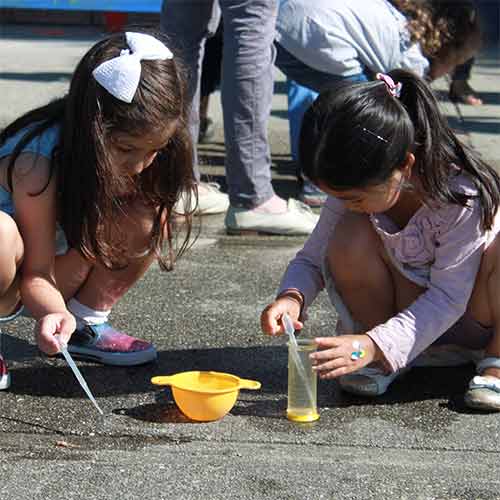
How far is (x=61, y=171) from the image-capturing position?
2.63 meters

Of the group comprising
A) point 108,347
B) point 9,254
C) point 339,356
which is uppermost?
point 9,254

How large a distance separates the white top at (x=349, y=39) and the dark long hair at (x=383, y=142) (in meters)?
1.76

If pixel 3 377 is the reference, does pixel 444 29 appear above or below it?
above

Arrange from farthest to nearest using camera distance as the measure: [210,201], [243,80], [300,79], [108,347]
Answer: [300,79] < [210,201] < [243,80] < [108,347]

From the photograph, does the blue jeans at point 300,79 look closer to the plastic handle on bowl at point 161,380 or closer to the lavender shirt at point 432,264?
the lavender shirt at point 432,264

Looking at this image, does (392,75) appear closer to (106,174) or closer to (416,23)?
(106,174)

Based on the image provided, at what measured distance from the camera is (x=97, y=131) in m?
2.54

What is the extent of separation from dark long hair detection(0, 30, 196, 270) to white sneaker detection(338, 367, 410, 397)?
1.87 ft

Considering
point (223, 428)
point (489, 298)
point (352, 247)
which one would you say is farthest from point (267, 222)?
point (223, 428)

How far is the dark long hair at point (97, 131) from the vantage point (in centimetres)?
255

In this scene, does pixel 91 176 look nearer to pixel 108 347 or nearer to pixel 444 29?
pixel 108 347

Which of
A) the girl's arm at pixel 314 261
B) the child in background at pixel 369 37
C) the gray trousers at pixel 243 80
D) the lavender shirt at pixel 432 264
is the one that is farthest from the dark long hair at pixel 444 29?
the lavender shirt at pixel 432 264

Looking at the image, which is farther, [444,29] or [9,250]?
[444,29]

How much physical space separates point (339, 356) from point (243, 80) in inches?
66.1
